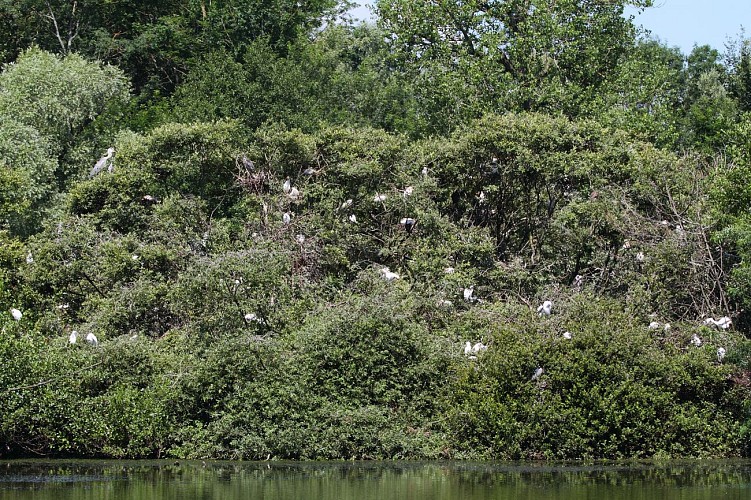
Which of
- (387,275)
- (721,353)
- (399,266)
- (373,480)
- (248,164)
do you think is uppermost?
(248,164)

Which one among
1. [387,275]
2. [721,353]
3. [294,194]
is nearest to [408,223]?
[387,275]

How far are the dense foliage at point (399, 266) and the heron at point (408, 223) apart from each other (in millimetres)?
42

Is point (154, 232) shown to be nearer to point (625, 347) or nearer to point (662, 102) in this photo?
point (625, 347)

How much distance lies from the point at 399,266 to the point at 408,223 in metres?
0.84

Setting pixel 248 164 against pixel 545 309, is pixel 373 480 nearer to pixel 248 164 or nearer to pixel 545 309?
pixel 545 309

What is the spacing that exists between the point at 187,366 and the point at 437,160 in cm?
725

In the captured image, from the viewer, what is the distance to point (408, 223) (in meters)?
23.3

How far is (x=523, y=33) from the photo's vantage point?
30516 millimetres

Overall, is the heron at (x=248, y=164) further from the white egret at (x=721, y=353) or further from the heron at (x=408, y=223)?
the white egret at (x=721, y=353)

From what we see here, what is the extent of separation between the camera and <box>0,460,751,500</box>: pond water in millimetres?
14258

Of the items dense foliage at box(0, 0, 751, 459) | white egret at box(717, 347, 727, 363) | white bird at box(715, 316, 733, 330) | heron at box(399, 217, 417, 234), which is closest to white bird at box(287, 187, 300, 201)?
dense foliage at box(0, 0, 751, 459)

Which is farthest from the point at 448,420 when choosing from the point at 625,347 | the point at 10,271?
the point at 10,271

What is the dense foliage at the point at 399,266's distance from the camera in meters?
18.3

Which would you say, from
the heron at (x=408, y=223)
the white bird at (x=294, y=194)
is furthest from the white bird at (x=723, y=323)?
the white bird at (x=294, y=194)
